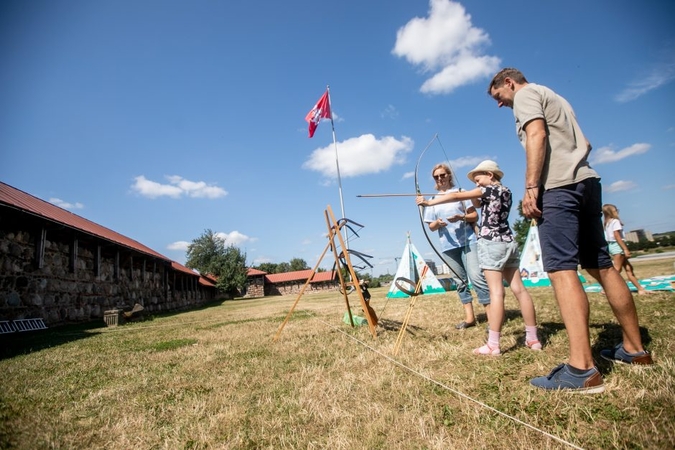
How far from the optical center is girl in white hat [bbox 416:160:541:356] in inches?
125

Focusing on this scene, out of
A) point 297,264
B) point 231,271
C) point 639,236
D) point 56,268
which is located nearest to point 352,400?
point 56,268

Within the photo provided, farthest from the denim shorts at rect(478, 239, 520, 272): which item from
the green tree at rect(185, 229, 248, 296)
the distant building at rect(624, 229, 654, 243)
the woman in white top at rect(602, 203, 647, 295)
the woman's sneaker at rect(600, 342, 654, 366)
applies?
the distant building at rect(624, 229, 654, 243)

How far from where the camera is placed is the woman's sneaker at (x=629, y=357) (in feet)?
7.75

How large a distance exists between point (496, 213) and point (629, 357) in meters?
1.62

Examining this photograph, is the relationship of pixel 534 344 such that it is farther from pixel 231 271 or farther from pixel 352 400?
pixel 231 271

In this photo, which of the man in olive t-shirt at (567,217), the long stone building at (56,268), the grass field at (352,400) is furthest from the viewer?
the long stone building at (56,268)

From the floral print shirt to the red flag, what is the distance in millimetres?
9530

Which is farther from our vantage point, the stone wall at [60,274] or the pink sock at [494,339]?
the stone wall at [60,274]

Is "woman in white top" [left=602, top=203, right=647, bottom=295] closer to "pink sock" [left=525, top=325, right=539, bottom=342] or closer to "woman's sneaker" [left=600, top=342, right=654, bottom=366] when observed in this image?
"pink sock" [left=525, top=325, right=539, bottom=342]

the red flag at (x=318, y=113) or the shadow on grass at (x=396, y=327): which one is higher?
the red flag at (x=318, y=113)

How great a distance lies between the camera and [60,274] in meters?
11.1

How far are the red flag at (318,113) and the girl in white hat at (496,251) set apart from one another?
30.7ft

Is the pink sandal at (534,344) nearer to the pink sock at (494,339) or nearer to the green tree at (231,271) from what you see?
the pink sock at (494,339)

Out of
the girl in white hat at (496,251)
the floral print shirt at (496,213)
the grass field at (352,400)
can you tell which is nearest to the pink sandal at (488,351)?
the girl in white hat at (496,251)
